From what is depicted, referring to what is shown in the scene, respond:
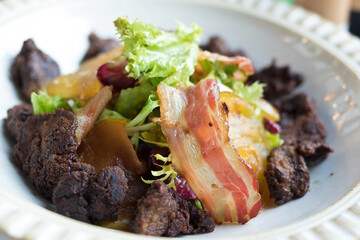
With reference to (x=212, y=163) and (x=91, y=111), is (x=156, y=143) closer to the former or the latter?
(x=212, y=163)

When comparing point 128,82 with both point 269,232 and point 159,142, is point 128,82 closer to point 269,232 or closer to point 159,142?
point 159,142

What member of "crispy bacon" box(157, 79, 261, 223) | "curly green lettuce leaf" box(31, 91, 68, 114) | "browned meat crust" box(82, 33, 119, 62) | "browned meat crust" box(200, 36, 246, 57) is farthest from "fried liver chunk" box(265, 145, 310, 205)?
"browned meat crust" box(82, 33, 119, 62)

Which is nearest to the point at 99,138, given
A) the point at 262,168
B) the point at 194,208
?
the point at 194,208

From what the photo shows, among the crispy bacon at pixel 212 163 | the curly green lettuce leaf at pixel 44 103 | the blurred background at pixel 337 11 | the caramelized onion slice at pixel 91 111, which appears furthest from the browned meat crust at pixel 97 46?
the blurred background at pixel 337 11

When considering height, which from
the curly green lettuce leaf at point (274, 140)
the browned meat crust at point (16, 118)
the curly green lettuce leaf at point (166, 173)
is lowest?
the curly green lettuce leaf at point (274, 140)

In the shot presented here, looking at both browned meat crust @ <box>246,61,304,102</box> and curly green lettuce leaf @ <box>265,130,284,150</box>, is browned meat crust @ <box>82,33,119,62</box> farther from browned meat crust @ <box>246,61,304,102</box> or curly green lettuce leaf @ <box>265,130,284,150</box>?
curly green lettuce leaf @ <box>265,130,284,150</box>

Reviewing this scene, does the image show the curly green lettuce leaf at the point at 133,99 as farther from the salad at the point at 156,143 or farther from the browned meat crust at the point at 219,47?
the browned meat crust at the point at 219,47

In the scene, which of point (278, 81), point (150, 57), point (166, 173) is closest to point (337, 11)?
point (278, 81)
